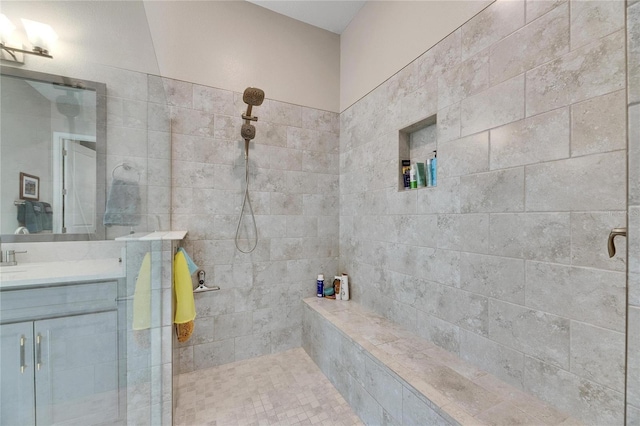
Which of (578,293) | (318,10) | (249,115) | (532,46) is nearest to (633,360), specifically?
(578,293)

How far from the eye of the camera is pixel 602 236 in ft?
2.95

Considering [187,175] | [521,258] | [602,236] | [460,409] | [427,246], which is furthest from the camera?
[187,175]

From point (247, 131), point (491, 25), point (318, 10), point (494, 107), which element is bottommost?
point (494, 107)

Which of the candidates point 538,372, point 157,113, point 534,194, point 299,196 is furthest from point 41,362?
point 534,194

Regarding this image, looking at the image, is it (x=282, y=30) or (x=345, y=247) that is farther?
(x=345, y=247)

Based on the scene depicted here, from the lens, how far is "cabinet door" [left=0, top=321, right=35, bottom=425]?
910 mm

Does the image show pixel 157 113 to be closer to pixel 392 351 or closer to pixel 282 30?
pixel 282 30

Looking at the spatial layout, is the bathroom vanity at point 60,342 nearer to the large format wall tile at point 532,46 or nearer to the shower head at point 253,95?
the shower head at point 253,95

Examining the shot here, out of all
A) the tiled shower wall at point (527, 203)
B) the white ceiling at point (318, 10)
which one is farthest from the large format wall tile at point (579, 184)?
the white ceiling at point (318, 10)

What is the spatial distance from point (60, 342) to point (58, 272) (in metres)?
0.32

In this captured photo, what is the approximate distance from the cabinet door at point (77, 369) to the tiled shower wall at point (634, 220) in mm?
1837

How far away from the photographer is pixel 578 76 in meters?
0.96

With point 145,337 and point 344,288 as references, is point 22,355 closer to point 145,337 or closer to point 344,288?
point 145,337

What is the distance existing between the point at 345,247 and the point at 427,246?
952 mm
